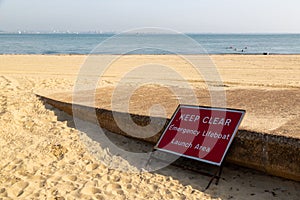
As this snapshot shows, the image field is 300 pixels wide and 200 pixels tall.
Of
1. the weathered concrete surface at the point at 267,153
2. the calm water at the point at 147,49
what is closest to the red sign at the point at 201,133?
the weathered concrete surface at the point at 267,153

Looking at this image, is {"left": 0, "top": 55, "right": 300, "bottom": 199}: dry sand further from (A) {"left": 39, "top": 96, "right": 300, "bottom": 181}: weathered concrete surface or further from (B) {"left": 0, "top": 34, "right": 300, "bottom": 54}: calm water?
(B) {"left": 0, "top": 34, "right": 300, "bottom": 54}: calm water

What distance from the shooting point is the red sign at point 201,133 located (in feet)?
13.7

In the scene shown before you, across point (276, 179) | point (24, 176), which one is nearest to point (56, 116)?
point (24, 176)

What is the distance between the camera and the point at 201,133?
4.44 m

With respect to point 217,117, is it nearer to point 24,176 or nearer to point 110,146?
point 110,146

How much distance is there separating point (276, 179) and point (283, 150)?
533mm

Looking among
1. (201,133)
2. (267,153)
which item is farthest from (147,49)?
(267,153)

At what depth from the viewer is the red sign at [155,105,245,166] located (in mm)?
4180

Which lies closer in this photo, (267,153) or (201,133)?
(267,153)

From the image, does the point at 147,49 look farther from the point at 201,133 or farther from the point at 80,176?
the point at 80,176

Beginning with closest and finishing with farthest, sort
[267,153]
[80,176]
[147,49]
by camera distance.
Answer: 1. [267,153]
2. [80,176]
3. [147,49]

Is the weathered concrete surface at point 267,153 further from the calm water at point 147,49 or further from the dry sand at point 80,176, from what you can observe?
the calm water at point 147,49

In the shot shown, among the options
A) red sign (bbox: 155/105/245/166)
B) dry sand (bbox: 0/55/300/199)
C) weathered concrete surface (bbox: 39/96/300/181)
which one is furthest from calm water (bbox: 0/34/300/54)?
weathered concrete surface (bbox: 39/96/300/181)

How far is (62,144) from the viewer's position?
5195mm
